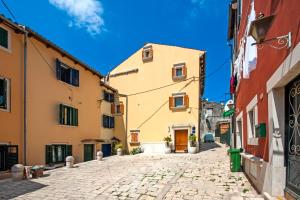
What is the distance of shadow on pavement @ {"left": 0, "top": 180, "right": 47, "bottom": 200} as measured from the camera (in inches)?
314

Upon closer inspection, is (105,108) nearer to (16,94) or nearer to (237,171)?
(16,94)

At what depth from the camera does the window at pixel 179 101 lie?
22686 millimetres

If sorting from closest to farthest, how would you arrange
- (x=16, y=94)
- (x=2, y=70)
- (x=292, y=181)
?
(x=292, y=181), (x=2, y=70), (x=16, y=94)

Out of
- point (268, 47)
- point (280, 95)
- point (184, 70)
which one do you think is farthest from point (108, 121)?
point (280, 95)

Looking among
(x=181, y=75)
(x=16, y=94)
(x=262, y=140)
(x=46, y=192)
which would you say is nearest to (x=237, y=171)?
(x=262, y=140)

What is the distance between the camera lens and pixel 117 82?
26.8 meters

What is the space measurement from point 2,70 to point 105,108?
13.4 m

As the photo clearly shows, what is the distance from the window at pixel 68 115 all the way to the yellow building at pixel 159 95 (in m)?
7.76

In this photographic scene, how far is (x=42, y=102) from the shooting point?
1480cm

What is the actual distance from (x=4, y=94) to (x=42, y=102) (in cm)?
305

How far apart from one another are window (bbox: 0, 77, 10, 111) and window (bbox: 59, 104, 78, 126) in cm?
466

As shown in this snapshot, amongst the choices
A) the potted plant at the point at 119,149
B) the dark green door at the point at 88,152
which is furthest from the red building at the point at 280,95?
the potted plant at the point at 119,149

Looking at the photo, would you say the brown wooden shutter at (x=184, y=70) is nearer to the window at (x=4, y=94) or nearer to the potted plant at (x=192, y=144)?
the potted plant at (x=192, y=144)

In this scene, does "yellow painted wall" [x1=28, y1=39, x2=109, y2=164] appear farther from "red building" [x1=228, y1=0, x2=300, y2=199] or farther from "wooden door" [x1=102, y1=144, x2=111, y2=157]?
"red building" [x1=228, y1=0, x2=300, y2=199]
